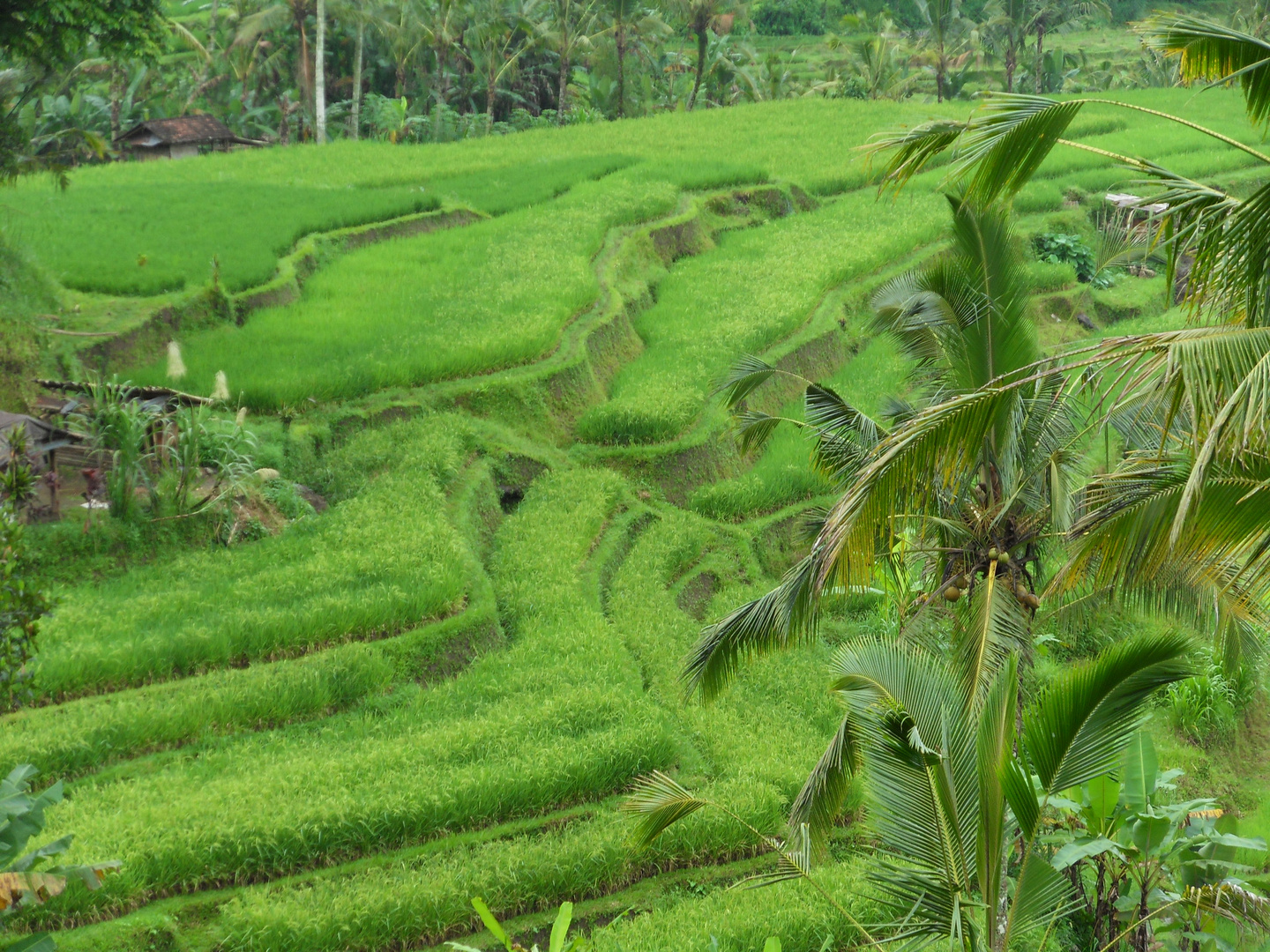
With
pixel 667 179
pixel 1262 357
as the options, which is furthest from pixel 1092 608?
pixel 667 179

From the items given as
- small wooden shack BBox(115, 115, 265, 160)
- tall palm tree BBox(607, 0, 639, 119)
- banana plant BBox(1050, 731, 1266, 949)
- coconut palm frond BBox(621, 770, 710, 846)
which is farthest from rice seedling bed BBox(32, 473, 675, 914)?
tall palm tree BBox(607, 0, 639, 119)

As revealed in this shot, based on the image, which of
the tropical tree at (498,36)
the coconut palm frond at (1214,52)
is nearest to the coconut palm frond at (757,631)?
the coconut palm frond at (1214,52)

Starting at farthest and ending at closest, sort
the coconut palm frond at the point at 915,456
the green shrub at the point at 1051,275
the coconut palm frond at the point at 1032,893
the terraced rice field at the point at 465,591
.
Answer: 1. the green shrub at the point at 1051,275
2. the terraced rice field at the point at 465,591
3. the coconut palm frond at the point at 1032,893
4. the coconut palm frond at the point at 915,456

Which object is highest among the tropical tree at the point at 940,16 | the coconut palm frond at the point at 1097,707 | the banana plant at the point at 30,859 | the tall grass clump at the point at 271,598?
the tropical tree at the point at 940,16

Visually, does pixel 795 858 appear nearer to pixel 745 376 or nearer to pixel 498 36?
pixel 745 376

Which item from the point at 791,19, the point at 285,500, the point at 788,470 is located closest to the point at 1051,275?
the point at 788,470

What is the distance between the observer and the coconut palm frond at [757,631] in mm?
5305

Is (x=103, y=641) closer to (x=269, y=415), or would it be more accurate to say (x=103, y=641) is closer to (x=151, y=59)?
(x=269, y=415)

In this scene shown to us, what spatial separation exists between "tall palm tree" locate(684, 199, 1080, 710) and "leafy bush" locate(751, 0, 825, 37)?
38883 millimetres

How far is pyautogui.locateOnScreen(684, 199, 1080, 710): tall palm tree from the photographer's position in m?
5.30

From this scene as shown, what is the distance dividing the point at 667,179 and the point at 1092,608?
12.0 m

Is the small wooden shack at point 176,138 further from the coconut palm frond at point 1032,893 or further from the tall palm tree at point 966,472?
the coconut palm frond at point 1032,893

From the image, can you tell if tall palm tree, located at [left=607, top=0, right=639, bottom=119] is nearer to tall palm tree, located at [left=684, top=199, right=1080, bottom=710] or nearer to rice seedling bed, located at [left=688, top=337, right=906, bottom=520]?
rice seedling bed, located at [left=688, top=337, right=906, bottom=520]

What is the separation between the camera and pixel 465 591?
8180 millimetres
